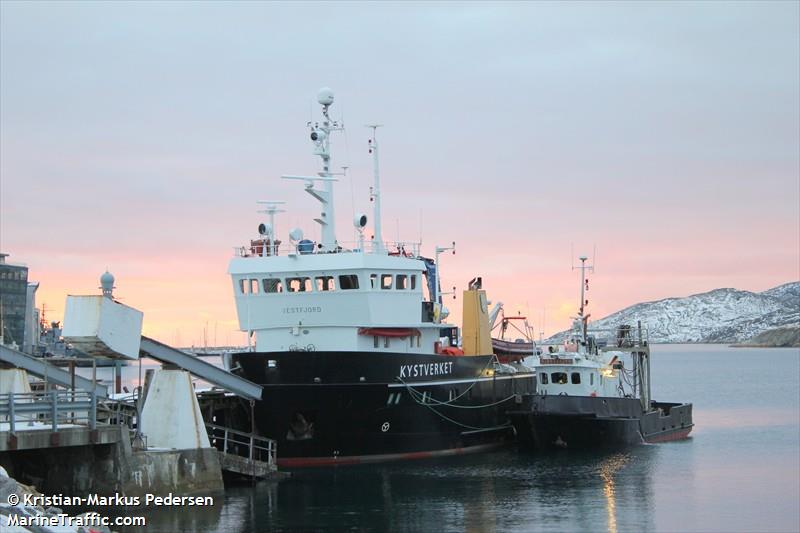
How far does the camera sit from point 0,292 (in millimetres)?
105250

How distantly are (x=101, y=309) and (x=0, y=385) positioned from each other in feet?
21.8

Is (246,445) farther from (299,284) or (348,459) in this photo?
(299,284)

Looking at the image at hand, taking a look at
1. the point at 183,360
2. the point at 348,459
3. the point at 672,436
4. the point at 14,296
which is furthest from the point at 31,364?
the point at 14,296

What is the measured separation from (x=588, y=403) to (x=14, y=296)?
80481 mm

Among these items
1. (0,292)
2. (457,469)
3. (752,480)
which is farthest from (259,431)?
(0,292)

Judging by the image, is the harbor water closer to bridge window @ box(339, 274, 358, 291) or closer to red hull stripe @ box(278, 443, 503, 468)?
red hull stripe @ box(278, 443, 503, 468)

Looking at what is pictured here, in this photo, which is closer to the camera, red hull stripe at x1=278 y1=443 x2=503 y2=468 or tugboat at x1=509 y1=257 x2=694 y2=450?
red hull stripe at x1=278 y1=443 x2=503 y2=468

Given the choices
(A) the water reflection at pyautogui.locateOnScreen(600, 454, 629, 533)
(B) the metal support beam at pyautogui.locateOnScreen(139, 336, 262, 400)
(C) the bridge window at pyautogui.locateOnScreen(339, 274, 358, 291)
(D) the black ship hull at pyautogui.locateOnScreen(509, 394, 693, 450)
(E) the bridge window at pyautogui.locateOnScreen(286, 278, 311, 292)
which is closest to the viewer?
(A) the water reflection at pyautogui.locateOnScreen(600, 454, 629, 533)

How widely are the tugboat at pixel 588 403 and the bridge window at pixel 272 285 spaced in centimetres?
1019

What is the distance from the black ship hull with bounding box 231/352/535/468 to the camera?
33438 millimetres

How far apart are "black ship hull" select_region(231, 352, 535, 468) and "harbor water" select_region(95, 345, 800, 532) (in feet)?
2.54

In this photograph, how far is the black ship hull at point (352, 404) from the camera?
33438 mm

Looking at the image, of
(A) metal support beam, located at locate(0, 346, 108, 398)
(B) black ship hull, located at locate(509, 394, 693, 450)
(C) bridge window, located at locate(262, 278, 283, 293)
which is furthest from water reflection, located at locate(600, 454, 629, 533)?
(A) metal support beam, located at locate(0, 346, 108, 398)

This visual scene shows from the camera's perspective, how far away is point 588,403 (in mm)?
40688
